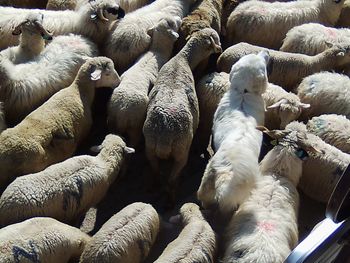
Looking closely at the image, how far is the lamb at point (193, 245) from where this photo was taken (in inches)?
176

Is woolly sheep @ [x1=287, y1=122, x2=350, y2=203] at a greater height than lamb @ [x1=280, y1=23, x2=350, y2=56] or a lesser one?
lesser

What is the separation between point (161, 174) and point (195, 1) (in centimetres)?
271

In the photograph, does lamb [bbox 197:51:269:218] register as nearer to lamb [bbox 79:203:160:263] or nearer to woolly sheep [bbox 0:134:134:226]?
lamb [bbox 79:203:160:263]

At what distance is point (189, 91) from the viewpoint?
5.93m

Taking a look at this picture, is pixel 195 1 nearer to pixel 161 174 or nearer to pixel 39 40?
pixel 39 40

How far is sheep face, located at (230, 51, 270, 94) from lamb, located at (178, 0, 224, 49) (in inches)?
39.4

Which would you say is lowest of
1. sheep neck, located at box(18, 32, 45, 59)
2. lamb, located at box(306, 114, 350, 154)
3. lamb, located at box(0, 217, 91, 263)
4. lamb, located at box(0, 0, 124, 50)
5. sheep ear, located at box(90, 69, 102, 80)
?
lamb, located at box(0, 217, 91, 263)

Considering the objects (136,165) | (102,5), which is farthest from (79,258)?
(102,5)

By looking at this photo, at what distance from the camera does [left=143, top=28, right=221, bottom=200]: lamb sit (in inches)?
216

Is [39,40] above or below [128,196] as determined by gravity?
above

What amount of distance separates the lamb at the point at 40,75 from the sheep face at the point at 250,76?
1.62m

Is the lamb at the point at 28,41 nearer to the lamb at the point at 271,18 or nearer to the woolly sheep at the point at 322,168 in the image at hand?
the lamb at the point at 271,18

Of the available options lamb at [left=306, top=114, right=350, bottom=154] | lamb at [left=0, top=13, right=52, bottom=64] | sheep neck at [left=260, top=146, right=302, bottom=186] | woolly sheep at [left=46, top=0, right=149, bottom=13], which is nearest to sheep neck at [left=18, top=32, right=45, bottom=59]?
lamb at [left=0, top=13, right=52, bottom=64]

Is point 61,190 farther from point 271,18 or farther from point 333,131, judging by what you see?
point 271,18
